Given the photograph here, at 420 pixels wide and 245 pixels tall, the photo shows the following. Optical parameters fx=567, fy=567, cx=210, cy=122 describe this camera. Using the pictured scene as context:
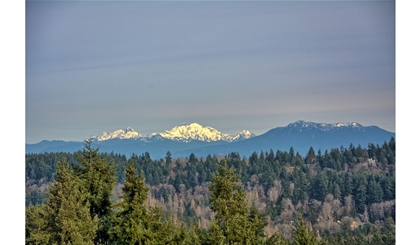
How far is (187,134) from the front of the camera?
76062mm

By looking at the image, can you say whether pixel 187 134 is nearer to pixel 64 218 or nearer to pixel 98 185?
pixel 98 185

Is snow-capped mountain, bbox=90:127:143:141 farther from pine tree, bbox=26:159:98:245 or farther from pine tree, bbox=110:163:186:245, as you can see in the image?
pine tree, bbox=110:163:186:245

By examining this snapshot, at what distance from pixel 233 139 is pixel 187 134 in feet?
22.8

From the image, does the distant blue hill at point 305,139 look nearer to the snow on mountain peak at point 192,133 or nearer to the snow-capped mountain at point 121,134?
the snow on mountain peak at point 192,133

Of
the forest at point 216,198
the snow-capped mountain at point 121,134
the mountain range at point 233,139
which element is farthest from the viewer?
the mountain range at point 233,139

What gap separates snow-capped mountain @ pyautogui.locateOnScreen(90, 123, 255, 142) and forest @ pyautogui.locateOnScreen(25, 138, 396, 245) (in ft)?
9.27

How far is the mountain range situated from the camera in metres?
65.2

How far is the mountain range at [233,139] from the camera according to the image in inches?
2569

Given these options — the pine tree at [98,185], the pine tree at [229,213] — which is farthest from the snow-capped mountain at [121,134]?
the pine tree at [229,213]

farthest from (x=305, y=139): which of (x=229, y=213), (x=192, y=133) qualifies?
(x=229, y=213)

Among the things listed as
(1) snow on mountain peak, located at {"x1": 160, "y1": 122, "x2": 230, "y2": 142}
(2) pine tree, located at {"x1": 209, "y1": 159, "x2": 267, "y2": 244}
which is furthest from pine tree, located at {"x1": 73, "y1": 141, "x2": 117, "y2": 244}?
(1) snow on mountain peak, located at {"x1": 160, "y1": 122, "x2": 230, "y2": 142}
